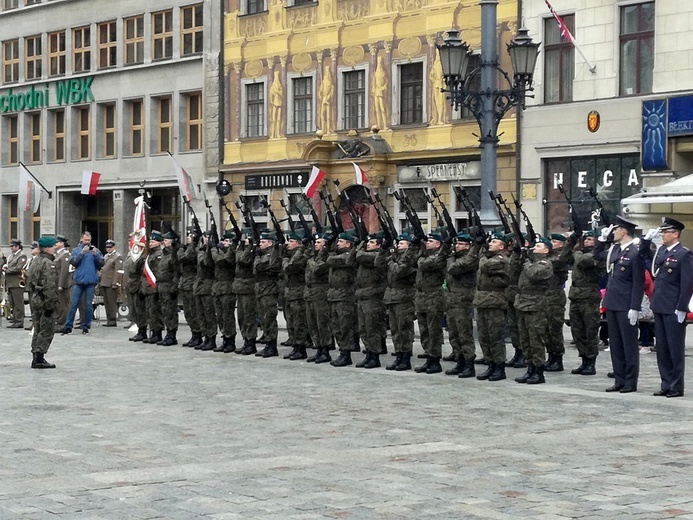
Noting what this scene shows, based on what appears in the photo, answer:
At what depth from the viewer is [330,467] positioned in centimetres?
1021

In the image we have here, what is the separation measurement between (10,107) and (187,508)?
42.2 m

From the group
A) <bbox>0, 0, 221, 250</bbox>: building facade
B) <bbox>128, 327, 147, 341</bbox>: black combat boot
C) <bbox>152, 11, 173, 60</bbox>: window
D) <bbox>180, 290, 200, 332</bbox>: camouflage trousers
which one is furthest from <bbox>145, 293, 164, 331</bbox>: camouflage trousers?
<bbox>152, 11, 173, 60</bbox>: window

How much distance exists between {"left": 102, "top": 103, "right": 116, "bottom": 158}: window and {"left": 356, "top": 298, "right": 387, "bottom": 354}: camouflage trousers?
27.3 metres

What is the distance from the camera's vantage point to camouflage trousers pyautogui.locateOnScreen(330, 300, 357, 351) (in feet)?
62.2

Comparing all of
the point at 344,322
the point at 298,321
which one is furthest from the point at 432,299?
the point at 298,321

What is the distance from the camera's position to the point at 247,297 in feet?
68.5

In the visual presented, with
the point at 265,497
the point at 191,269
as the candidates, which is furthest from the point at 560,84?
the point at 265,497

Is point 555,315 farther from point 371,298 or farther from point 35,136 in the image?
point 35,136

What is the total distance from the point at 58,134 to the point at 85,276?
869 inches

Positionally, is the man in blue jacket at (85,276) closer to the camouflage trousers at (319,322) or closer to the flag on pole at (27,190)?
the camouflage trousers at (319,322)

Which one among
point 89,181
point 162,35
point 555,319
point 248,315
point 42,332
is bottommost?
point 42,332

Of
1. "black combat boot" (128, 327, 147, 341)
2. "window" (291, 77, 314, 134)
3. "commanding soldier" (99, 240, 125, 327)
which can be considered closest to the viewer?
"black combat boot" (128, 327, 147, 341)

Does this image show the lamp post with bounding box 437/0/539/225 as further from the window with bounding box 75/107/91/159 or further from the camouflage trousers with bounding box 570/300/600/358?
the window with bounding box 75/107/91/159

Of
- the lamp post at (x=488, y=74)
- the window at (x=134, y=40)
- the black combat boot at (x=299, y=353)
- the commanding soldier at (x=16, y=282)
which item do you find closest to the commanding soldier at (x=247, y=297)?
the black combat boot at (x=299, y=353)
